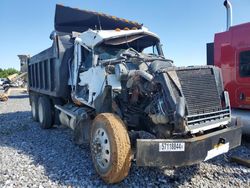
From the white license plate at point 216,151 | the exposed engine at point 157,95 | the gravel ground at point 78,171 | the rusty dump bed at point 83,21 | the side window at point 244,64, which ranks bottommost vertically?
the gravel ground at point 78,171

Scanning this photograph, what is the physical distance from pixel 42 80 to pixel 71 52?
2.13 m

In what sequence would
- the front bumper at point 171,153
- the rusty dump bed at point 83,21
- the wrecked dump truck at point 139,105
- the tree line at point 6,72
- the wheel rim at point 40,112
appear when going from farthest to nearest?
1. the tree line at point 6,72
2. the wheel rim at point 40,112
3. the rusty dump bed at point 83,21
4. the wrecked dump truck at point 139,105
5. the front bumper at point 171,153

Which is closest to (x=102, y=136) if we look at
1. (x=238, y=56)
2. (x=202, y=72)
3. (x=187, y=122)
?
(x=187, y=122)

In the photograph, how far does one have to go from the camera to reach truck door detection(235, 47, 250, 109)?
6.42 meters

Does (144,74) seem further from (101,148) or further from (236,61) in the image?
(236,61)

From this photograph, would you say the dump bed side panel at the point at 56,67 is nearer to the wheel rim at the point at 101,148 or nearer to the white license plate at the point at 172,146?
the wheel rim at the point at 101,148

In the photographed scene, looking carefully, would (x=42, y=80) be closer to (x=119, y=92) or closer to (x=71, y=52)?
(x=71, y=52)

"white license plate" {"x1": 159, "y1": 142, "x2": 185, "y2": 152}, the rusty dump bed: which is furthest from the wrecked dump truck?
the rusty dump bed

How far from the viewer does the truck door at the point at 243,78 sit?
21.1ft

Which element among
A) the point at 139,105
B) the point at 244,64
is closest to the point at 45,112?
the point at 139,105

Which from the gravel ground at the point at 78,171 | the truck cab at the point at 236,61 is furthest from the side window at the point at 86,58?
the truck cab at the point at 236,61

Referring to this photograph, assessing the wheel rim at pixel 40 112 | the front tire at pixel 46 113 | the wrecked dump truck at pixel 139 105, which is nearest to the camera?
the wrecked dump truck at pixel 139 105

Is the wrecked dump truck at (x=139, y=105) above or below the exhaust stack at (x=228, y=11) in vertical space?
below

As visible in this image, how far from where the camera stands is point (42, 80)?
29.2 ft
